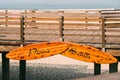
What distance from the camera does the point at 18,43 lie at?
1260 centimetres

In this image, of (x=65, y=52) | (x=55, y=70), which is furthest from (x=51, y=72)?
(x=65, y=52)

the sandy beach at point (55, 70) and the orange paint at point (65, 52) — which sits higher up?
the orange paint at point (65, 52)

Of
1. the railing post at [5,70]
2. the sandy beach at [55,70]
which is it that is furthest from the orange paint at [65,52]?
the sandy beach at [55,70]

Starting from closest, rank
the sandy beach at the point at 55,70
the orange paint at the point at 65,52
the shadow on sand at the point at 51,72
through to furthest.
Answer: the orange paint at the point at 65,52 → the shadow on sand at the point at 51,72 → the sandy beach at the point at 55,70

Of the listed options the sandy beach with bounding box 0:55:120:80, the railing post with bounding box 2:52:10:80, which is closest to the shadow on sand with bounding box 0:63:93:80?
the sandy beach with bounding box 0:55:120:80

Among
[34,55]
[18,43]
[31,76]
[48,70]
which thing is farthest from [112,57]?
[48,70]

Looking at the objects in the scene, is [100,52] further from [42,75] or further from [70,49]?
[42,75]

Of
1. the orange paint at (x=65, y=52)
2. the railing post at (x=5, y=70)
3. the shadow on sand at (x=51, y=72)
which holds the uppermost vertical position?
the orange paint at (x=65, y=52)

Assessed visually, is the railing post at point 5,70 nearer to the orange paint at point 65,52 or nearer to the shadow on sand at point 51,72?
the orange paint at point 65,52

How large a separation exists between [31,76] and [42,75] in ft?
2.92

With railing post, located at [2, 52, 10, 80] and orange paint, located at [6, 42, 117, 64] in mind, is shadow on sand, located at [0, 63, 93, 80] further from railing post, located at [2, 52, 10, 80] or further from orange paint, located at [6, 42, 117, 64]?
orange paint, located at [6, 42, 117, 64]

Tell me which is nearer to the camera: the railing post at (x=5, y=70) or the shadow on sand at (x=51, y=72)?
the railing post at (x=5, y=70)

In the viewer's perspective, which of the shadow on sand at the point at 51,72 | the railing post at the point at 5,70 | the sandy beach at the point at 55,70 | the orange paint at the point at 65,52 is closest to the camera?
the orange paint at the point at 65,52

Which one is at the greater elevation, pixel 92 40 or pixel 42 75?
pixel 92 40
